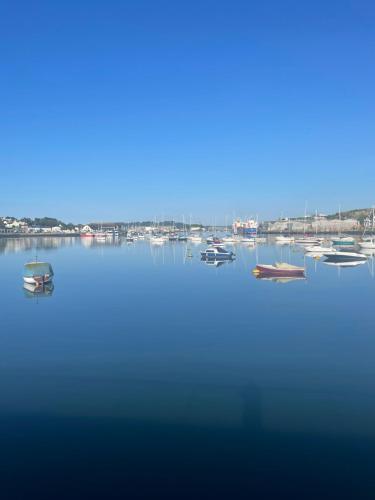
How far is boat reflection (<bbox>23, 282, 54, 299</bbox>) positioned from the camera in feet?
80.2

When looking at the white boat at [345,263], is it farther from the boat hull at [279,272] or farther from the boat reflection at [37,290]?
the boat reflection at [37,290]

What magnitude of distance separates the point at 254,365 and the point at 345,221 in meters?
140

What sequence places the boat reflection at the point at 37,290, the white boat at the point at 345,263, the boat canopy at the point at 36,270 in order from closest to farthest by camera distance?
the boat reflection at the point at 37,290 → the boat canopy at the point at 36,270 → the white boat at the point at 345,263

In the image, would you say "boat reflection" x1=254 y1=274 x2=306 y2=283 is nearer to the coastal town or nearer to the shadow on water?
the shadow on water

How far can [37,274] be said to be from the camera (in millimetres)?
26906

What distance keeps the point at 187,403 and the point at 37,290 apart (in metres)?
18.4

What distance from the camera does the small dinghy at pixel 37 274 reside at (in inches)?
1037

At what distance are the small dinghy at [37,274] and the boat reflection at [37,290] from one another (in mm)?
198

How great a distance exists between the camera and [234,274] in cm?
3447

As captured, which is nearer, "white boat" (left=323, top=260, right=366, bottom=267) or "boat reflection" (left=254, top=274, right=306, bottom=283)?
"boat reflection" (left=254, top=274, right=306, bottom=283)

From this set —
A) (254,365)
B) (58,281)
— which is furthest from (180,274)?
(254,365)

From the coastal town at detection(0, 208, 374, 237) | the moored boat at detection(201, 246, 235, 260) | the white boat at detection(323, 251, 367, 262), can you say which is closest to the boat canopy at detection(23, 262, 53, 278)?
the moored boat at detection(201, 246, 235, 260)

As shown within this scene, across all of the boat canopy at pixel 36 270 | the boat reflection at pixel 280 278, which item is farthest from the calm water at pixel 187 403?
the boat reflection at pixel 280 278

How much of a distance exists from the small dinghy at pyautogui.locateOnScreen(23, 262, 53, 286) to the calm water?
642cm
